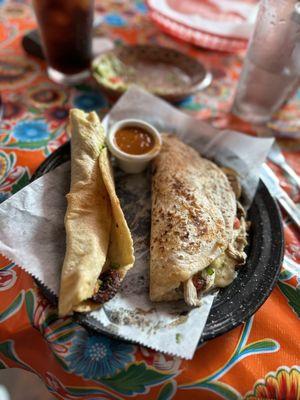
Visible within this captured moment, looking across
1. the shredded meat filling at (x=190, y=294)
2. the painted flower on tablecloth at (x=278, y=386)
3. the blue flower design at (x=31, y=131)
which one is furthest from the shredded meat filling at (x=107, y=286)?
the blue flower design at (x=31, y=131)

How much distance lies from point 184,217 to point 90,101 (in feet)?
3.32

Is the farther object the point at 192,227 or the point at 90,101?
the point at 90,101

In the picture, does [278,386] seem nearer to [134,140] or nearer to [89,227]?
[89,227]

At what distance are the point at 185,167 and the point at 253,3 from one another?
211 cm

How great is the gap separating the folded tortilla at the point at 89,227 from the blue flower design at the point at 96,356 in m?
0.11

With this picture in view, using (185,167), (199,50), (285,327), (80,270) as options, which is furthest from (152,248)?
(199,50)

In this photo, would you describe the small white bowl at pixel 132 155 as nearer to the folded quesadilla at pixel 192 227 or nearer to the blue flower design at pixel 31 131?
the folded quesadilla at pixel 192 227

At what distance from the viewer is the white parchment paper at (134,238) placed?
3.44 feet

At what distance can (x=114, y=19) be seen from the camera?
2609 mm

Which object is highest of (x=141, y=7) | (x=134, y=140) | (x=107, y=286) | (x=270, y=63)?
(x=270, y=63)

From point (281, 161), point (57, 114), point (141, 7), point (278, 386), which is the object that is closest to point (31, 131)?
point (57, 114)

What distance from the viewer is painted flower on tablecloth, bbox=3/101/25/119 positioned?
5.90 ft

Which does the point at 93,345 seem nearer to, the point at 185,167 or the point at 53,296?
the point at 53,296

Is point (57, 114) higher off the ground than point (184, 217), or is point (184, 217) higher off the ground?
point (184, 217)
